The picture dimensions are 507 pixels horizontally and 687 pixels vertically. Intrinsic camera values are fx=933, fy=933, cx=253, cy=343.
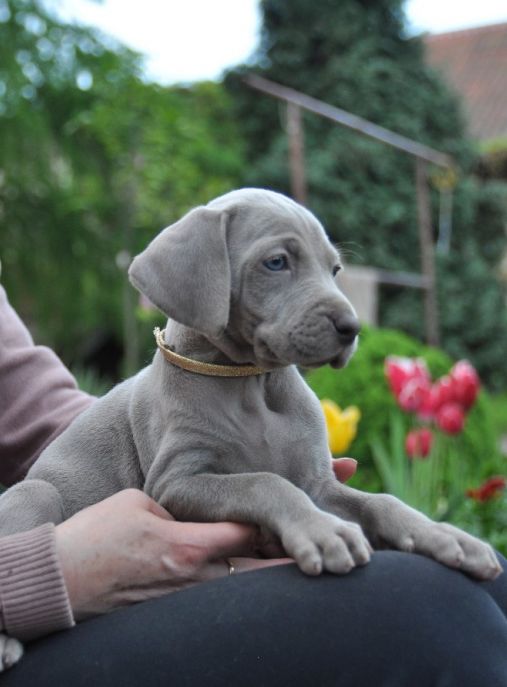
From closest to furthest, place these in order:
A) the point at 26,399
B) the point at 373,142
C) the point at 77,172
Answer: the point at 26,399, the point at 77,172, the point at 373,142

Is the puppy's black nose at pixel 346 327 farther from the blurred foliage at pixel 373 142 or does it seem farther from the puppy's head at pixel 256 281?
the blurred foliage at pixel 373 142

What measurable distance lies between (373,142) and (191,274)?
12802 mm

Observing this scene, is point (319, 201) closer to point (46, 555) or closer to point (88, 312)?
point (88, 312)

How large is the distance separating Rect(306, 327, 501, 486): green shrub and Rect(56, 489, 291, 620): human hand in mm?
2986

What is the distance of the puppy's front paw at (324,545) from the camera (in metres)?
1.59

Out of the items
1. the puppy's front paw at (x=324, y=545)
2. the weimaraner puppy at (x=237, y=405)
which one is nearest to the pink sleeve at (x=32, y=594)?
the weimaraner puppy at (x=237, y=405)

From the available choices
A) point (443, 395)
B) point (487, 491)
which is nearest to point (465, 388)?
point (443, 395)

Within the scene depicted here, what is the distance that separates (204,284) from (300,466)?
16.7 inches

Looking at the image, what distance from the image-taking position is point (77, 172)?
9.16 metres

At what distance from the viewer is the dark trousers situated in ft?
5.12

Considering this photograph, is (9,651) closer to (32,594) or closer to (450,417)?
(32,594)

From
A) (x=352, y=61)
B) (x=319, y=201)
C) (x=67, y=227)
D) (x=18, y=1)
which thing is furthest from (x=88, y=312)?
(x=352, y=61)

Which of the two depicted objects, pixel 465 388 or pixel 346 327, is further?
pixel 465 388

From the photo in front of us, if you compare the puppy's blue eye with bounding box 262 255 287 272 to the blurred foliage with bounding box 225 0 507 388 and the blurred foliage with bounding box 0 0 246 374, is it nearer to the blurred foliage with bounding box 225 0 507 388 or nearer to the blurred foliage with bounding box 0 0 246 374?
the blurred foliage with bounding box 0 0 246 374
